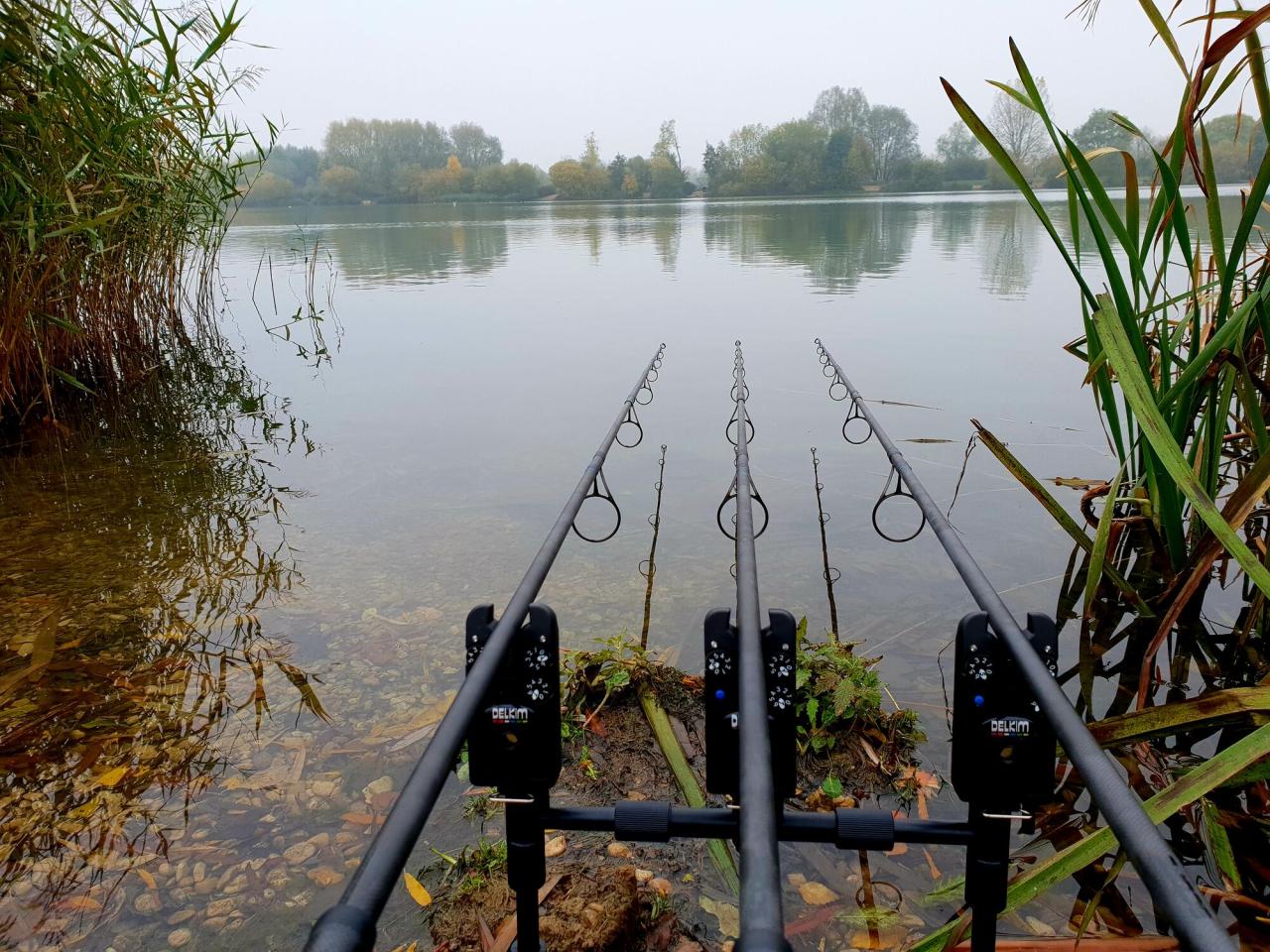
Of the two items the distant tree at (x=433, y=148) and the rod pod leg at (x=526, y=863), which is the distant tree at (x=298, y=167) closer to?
the distant tree at (x=433, y=148)

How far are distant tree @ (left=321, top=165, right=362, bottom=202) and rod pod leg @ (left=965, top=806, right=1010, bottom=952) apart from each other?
84.7 meters

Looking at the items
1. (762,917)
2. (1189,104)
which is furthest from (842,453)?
(762,917)

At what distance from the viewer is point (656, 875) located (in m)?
2.24

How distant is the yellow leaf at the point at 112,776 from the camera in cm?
259

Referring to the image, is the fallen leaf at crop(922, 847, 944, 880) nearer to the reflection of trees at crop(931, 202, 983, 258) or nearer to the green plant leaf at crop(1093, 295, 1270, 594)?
the green plant leaf at crop(1093, 295, 1270, 594)

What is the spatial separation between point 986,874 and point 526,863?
0.75 metres

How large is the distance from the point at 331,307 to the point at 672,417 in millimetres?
8428

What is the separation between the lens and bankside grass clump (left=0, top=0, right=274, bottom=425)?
16.8 feet

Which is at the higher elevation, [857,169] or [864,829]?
[857,169]

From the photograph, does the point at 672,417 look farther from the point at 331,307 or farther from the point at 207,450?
the point at 331,307

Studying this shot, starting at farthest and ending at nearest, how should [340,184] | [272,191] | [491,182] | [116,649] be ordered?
[491,182]
[340,184]
[272,191]
[116,649]

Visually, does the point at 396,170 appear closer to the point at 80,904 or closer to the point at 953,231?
the point at 953,231

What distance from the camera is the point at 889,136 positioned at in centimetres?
10812

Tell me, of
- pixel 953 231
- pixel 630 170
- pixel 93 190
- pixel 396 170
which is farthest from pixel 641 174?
pixel 93 190
